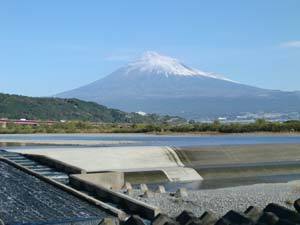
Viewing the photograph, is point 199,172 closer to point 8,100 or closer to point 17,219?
point 17,219

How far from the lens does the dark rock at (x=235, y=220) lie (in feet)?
43.2

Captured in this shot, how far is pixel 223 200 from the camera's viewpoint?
20219mm

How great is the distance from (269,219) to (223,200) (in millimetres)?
7177

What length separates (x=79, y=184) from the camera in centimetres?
2158

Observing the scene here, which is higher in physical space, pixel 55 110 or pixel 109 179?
pixel 55 110

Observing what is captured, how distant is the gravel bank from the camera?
60.8ft

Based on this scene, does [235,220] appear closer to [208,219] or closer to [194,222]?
[208,219]

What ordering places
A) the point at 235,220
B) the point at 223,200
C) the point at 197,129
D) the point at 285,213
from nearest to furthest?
the point at 235,220
the point at 285,213
the point at 223,200
the point at 197,129

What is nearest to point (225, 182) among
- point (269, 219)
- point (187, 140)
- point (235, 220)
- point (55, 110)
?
point (235, 220)

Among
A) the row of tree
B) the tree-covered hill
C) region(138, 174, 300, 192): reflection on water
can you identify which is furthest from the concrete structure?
the tree-covered hill

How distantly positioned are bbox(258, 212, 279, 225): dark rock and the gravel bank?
4.25 metres

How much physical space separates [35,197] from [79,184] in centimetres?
318

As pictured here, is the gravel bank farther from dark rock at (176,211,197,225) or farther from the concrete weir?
the concrete weir

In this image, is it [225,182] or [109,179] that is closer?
[109,179]
